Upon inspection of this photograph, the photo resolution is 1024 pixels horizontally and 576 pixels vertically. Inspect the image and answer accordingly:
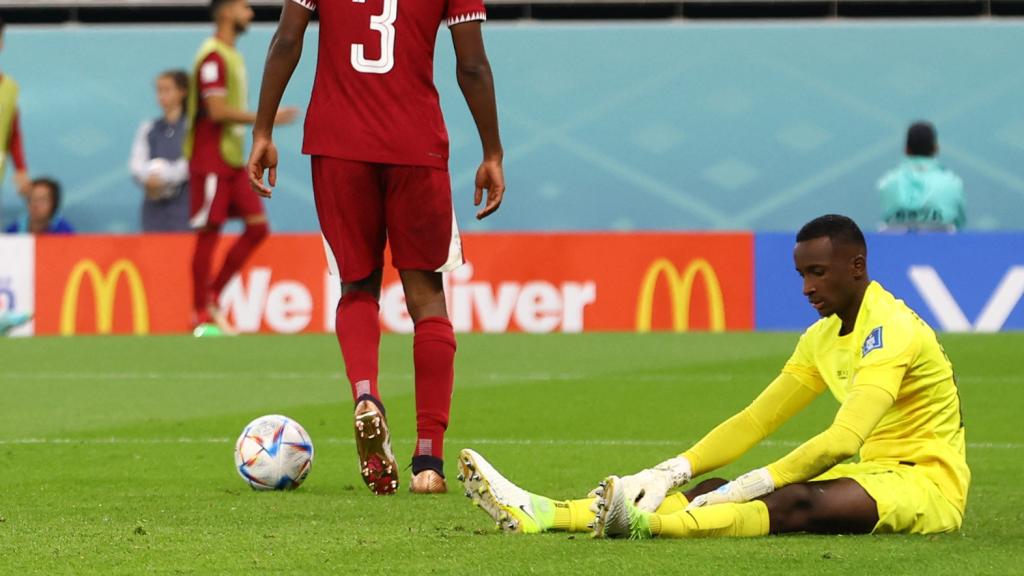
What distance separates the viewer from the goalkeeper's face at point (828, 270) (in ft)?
19.1

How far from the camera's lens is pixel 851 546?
17.9 feet

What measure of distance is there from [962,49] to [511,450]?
1462 cm

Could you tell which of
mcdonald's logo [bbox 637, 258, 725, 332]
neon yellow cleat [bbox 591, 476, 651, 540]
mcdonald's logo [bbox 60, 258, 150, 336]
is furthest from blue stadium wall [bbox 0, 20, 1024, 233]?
neon yellow cleat [bbox 591, 476, 651, 540]

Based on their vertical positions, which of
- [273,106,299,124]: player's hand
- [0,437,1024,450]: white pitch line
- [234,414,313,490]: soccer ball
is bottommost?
[0,437,1024,450]: white pitch line

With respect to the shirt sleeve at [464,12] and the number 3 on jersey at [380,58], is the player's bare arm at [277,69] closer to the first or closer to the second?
the number 3 on jersey at [380,58]

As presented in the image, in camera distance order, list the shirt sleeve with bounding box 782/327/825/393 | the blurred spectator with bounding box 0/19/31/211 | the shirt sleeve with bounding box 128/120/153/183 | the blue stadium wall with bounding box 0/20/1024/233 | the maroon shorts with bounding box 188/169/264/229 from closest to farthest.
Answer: the shirt sleeve with bounding box 782/327/825/393
the maroon shorts with bounding box 188/169/264/229
the blurred spectator with bounding box 0/19/31/211
the shirt sleeve with bounding box 128/120/153/183
the blue stadium wall with bounding box 0/20/1024/233

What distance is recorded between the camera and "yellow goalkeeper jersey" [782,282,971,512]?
582 centimetres

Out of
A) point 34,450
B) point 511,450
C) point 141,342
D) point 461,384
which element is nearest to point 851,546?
point 511,450

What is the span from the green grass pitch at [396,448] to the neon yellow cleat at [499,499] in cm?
10

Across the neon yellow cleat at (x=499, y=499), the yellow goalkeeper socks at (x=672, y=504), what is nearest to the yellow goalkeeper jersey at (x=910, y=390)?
the yellow goalkeeper socks at (x=672, y=504)

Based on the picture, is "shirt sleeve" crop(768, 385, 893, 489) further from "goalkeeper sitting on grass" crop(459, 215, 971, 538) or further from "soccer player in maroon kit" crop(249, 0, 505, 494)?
"soccer player in maroon kit" crop(249, 0, 505, 494)

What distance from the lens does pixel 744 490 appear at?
5.67 m

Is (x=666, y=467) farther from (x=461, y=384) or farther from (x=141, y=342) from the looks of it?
(x=141, y=342)

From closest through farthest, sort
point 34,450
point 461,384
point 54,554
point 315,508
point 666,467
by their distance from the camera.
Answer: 1. point 54,554
2. point 666,467
3. point 315,508
4. point 34,450
5. point 461,384
